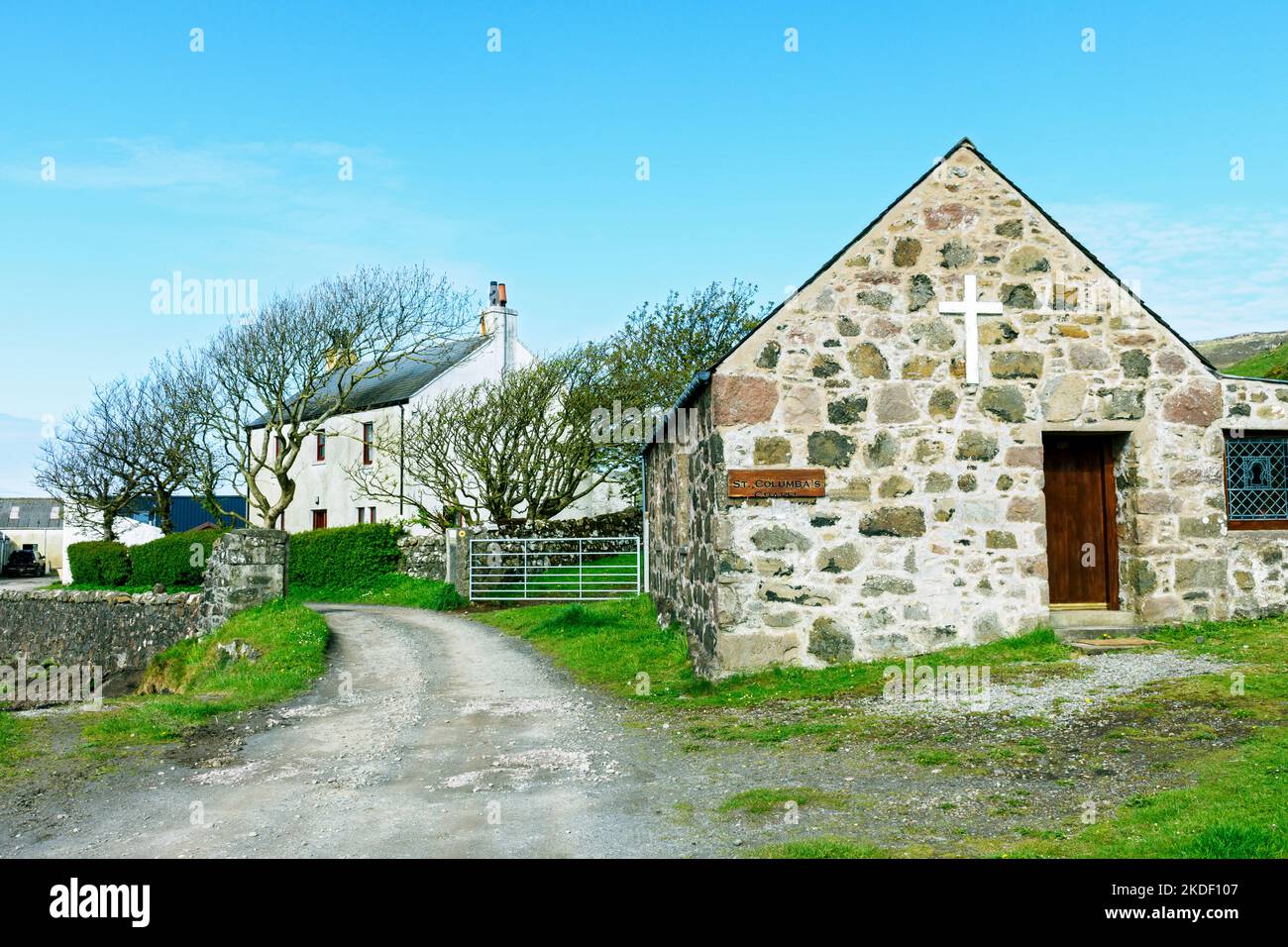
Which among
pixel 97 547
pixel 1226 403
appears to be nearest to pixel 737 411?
pixel 1226 403

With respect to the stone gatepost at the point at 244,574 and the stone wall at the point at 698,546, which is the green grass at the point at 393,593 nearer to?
the stone gatepost at the point at 244,574

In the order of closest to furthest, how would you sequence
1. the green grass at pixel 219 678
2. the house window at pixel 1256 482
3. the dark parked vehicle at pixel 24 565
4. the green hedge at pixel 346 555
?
the green grass at pixel 219 678 → the house window at pixel 1256 482 → the green hedge at pixel 346 555 → the dark parked vehicle at pixel 24 565

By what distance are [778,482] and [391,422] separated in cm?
2705

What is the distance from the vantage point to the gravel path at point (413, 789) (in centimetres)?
557

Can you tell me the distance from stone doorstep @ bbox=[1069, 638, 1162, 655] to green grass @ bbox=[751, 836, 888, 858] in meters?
6.16

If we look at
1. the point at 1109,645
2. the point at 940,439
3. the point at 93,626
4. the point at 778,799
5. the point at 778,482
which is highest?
the point at 940,439

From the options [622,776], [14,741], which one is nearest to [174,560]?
[14,741]

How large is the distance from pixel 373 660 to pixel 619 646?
369cm

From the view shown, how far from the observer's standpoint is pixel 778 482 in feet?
34.0

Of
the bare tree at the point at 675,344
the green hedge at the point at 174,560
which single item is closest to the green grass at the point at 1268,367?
the bare tree at the point at 675,344

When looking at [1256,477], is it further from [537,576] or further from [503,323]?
[503,323]

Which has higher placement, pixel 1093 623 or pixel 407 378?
pixel 407 378

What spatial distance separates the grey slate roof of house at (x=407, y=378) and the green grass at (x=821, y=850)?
98.8ft
